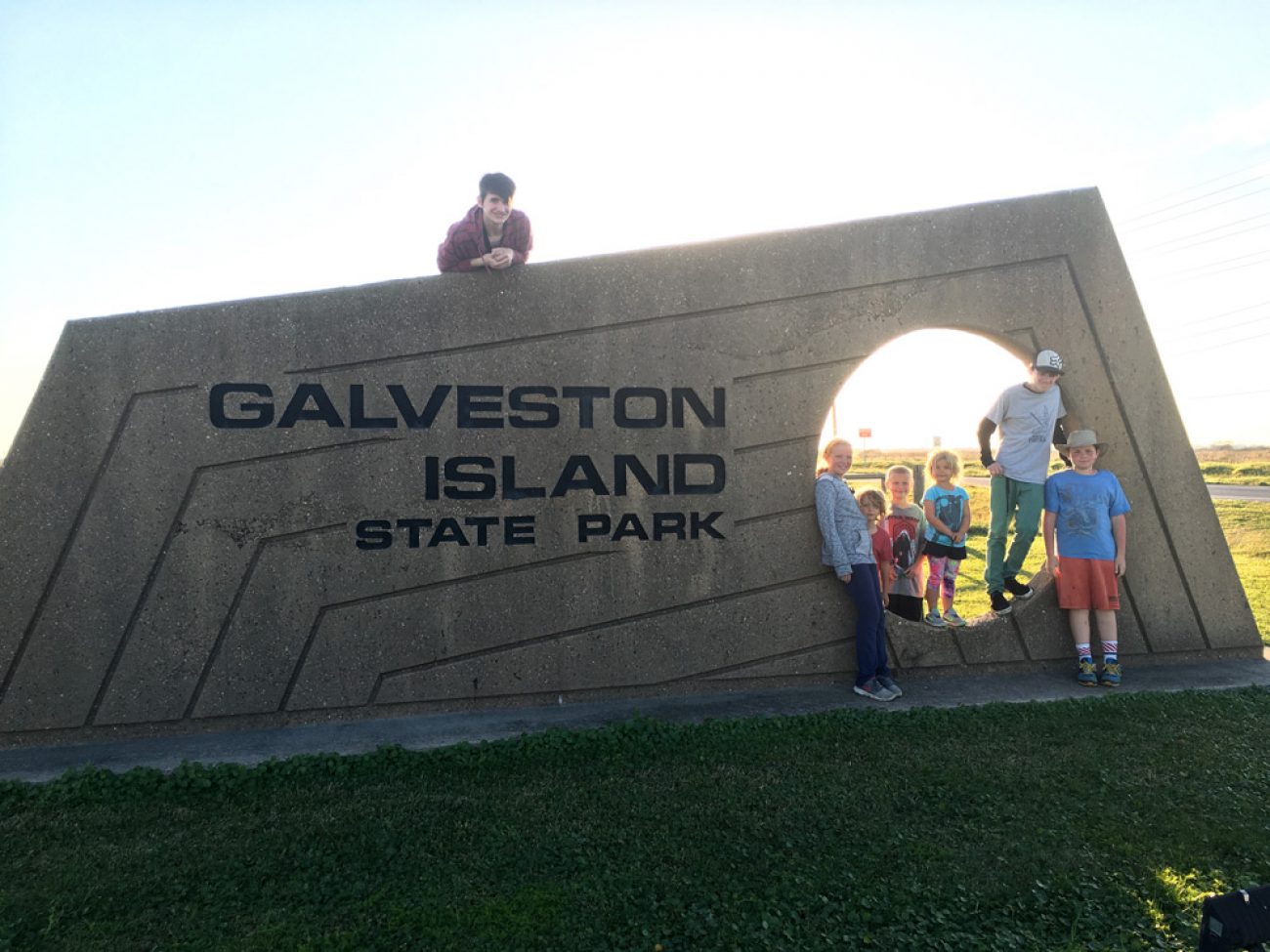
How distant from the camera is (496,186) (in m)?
5.64

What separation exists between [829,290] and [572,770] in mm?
3709

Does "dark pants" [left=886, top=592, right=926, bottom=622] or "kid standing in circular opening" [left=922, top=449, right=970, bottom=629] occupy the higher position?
"kid standing in circular opening" [left=922, top=449, right=970, bottom=629]

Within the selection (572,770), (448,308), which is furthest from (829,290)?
(572,770)

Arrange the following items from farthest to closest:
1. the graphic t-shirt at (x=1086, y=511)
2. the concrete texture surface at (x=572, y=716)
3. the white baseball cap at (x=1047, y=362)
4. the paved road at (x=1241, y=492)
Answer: the paved road at (x=1241, y=492), the white baseball cap at (x=1047, y=362), the graphic t-shirt at (x=1086, y=511), the concrete texture surface at (x=572, y=716)

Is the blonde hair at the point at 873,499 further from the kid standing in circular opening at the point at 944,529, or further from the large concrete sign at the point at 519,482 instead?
the kid standing in circular opening at the point at 944,529

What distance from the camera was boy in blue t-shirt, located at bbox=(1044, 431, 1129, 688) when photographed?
588 centimetres

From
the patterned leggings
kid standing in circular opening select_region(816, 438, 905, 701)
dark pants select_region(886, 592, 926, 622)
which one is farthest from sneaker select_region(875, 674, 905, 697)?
the patterned leggings

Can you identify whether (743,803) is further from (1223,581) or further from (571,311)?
(1223,581)

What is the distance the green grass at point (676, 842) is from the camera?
309cm

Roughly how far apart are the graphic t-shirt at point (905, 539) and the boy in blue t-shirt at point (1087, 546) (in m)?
0.91

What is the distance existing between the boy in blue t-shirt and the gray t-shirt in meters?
0.17

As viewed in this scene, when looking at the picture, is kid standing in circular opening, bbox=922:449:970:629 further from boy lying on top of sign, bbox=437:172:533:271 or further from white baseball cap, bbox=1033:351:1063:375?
boy lying on top of sign, bbox=437:172:533:271

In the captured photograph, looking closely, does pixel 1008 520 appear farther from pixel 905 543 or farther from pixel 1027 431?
pixel 905 543

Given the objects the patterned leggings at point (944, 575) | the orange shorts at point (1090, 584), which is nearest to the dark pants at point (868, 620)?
the patterned leggings at point (944, 575)
